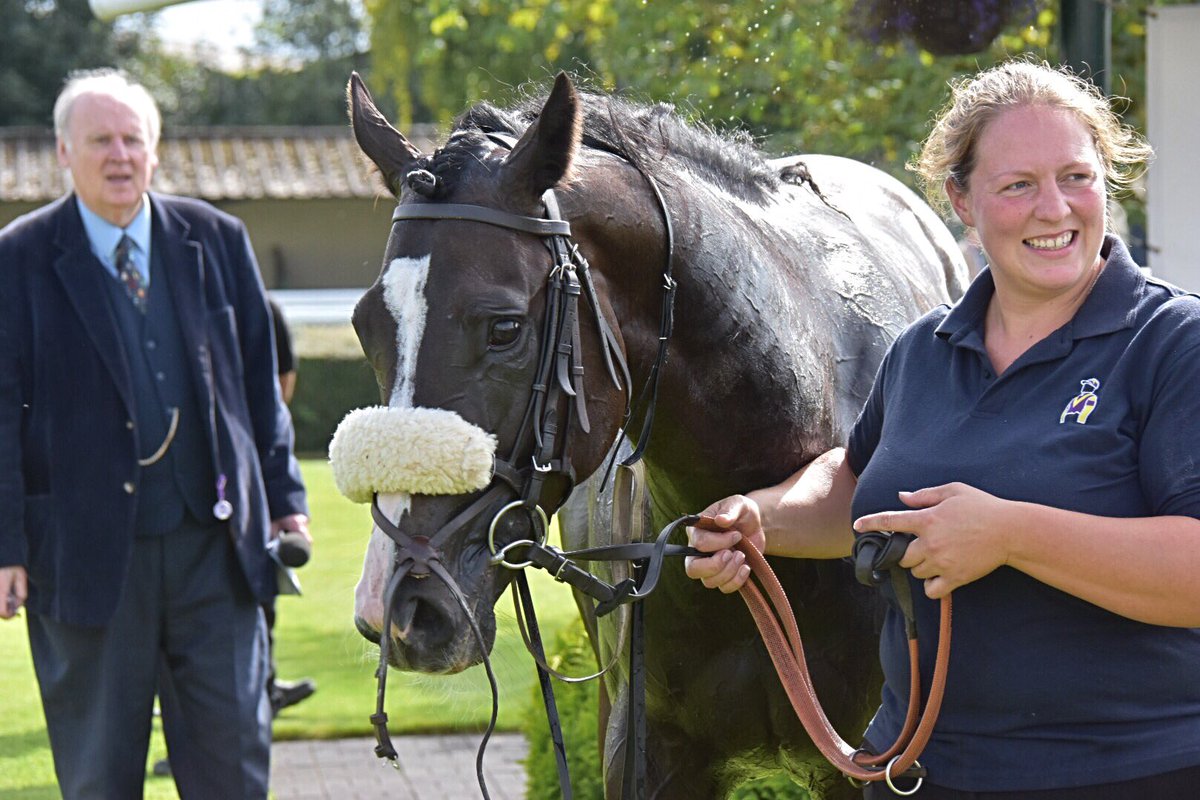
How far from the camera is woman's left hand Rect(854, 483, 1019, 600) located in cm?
191

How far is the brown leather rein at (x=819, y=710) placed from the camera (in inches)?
80.7

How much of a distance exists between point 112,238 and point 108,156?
22cm

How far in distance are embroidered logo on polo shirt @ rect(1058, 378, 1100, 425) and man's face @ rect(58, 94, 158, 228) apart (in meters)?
2.69

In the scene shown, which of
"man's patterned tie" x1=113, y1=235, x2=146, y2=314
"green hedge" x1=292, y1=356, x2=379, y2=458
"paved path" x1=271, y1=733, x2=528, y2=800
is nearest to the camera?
"man's patterned tie" x1=113, y1=235, x2=146, y2=314

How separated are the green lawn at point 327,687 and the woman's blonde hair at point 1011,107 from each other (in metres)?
1.06

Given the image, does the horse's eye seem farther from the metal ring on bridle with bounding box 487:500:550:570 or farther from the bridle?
the metal ring on bridle with bounding box 487:500:550:570

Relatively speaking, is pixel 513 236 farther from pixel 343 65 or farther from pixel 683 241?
pixel 343 65

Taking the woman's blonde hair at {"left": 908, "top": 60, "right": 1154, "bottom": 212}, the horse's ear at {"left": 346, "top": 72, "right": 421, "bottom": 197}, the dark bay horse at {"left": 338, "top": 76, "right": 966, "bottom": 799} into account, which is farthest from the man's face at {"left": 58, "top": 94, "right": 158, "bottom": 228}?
the woman's blonde hair at {"left": 908, "top": 60, "right": 1154, "bottom": 212}

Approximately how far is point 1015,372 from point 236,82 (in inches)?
1377

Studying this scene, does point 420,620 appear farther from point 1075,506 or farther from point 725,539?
point 1075,506

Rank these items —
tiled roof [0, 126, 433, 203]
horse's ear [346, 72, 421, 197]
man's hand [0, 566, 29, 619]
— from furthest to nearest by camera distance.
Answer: tiled roof [0, 126, 433, 203] → man's hand [0, 566, 29, 619] → horse's ear [346, 72, 421, 197]

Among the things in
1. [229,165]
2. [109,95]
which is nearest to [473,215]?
[109,95]

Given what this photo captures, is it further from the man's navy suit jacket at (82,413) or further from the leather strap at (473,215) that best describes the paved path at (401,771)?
the leather strap at (473,215)

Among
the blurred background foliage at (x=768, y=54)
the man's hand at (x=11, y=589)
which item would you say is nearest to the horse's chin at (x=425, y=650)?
the blurred background foliage at (x=768, y=54)
